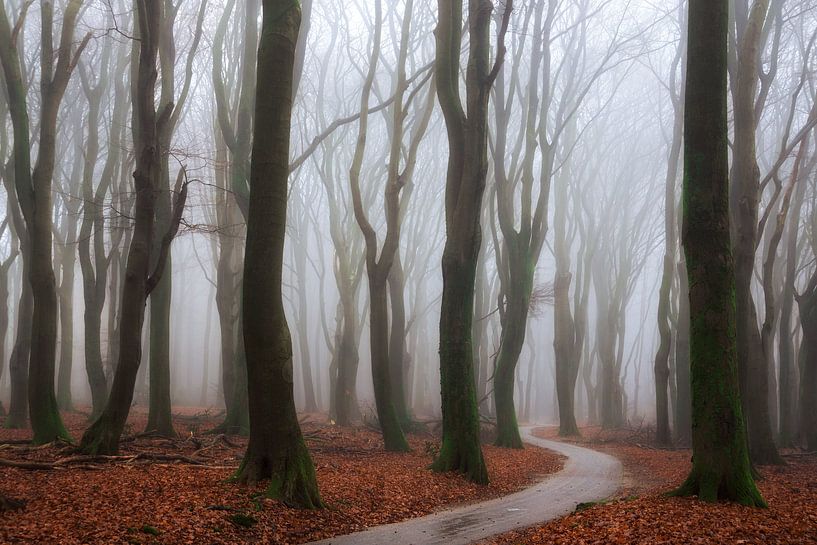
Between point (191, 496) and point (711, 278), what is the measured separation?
624 cm

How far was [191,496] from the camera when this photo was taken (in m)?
6.60

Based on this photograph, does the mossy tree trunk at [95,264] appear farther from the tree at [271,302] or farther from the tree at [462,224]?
the tree at [271,302]

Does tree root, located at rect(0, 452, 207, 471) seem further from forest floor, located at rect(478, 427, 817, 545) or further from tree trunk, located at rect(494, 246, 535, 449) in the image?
tree trunk, located at rect(494, 246, 535, 449)

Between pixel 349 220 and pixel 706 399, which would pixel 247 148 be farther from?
pixel 349 220

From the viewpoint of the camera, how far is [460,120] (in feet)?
38.2

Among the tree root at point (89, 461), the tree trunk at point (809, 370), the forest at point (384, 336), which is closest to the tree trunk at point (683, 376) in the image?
the forest at point (384, 336)

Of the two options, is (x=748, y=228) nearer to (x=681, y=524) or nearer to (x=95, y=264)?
(x=681, y=524)

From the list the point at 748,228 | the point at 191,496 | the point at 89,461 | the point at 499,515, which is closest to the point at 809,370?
the point at 748,228

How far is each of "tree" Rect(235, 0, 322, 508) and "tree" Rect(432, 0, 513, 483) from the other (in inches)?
148

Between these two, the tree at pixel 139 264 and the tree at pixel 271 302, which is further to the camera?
the tree at pixel 139 264

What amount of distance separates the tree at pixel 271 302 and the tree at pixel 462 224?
3.76 m

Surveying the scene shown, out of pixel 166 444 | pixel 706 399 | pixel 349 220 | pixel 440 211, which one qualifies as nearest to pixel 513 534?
pixel 706 399

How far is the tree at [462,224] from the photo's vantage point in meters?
10.6

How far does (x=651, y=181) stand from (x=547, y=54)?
14273 millimetres
